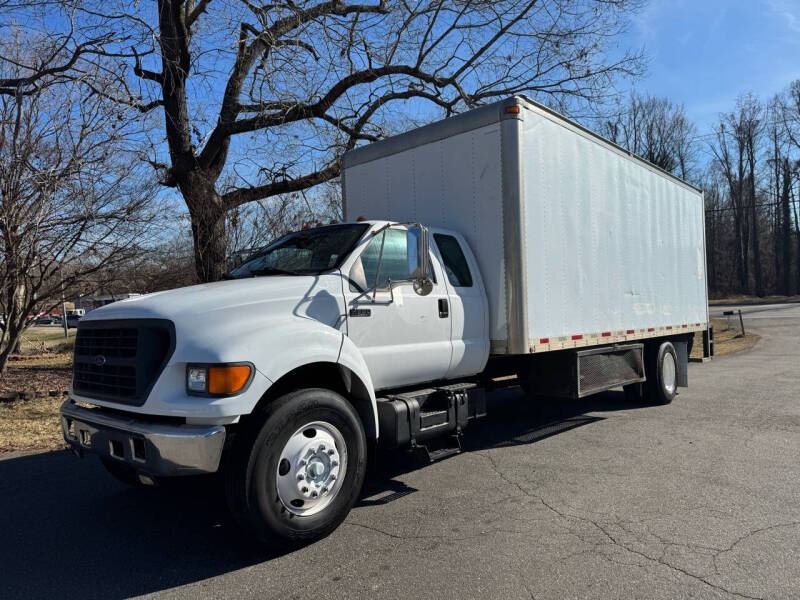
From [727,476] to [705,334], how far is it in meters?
6.30

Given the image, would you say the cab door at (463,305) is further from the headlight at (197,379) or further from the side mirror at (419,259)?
the headlight at (197,379)

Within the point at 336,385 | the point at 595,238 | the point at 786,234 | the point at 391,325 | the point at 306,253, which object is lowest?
the point at 336,385

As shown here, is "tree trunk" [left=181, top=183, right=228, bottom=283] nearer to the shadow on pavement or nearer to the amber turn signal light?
the shadow on pavement

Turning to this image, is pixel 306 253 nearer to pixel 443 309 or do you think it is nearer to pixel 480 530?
pixel 443 309

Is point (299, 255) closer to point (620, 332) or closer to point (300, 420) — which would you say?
point (300, 420)

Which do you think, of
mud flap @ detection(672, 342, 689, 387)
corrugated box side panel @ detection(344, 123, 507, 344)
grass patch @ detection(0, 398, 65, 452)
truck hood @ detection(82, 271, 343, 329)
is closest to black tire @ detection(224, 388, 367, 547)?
truck hood @ detection(82, 271, 343, 329)

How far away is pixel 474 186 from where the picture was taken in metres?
5.74

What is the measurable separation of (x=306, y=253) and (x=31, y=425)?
4.78 metres

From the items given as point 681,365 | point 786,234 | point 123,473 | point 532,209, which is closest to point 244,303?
point 123,473

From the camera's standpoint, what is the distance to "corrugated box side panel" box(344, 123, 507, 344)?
18.4 feet

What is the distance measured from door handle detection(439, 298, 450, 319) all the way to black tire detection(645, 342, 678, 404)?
4621mm

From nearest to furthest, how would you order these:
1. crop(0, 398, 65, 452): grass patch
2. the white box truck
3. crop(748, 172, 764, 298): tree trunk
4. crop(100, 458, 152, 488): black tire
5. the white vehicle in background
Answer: the white box truck
crop(100, 458, 152, 488): black tire
the white vehicle in background
crop(0, 398, 65, 452): grass patch
crop(748, 172, 764, 298): tree trunk

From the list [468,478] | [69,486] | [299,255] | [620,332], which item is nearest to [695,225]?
[620,332]

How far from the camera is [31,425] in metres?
7.25
